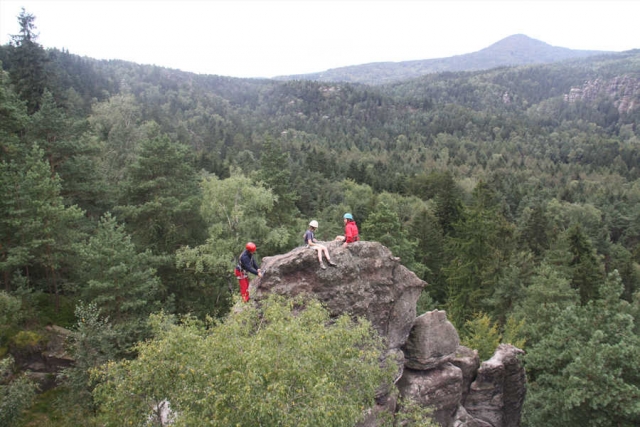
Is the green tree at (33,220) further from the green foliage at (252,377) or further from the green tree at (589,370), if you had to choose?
the green tree at (589,370)

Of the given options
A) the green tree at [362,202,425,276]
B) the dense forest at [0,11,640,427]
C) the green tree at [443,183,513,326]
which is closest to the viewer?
the dense forest at [0,11,640,427]

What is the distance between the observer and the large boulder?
1364cm

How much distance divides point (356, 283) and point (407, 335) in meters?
3.43

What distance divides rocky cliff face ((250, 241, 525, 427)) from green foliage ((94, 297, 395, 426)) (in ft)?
12.9

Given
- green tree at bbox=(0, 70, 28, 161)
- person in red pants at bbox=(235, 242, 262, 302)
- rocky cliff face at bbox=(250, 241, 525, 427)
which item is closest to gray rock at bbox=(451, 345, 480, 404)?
rocky cliff face at bbox=(250, 241, 525, 427)

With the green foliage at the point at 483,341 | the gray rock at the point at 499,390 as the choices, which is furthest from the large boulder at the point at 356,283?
the green foliage at the point at 483,341

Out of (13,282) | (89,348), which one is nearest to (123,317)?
(89,348)

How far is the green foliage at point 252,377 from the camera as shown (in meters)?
7.48

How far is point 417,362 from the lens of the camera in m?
15.9

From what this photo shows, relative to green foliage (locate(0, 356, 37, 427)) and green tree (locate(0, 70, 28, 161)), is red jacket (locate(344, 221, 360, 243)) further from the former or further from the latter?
green tree (locate(0, 70, 28, 161))

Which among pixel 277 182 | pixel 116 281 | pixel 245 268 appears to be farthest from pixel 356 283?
pixel 277 182

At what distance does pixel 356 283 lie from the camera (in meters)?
14.4

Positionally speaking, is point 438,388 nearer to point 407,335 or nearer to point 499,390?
point 407,335

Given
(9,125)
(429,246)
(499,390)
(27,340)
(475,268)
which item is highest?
(9,125)
